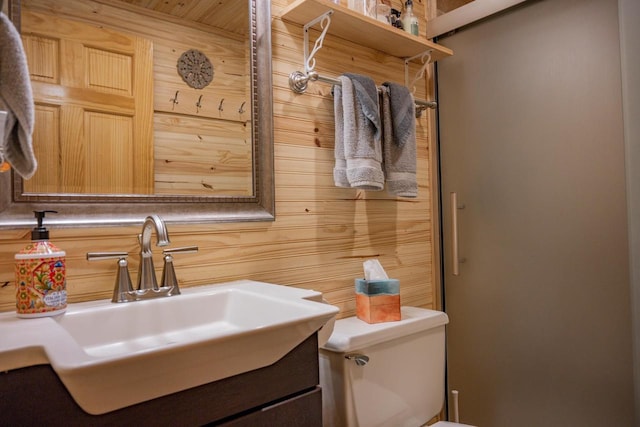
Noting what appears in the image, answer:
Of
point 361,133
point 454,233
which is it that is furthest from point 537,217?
point 361,133

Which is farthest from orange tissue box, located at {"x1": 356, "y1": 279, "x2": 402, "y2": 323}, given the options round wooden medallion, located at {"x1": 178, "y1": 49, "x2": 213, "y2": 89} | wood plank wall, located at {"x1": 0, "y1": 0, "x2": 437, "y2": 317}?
round wooden medallion, located at {"x1": 178, "y1": 49, "x2": 213, "y2": 89}

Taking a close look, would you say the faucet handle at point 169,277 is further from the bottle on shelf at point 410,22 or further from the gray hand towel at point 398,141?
the bottle on shelf at point 410,22

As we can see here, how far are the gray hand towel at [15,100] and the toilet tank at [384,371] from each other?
0.80 meters

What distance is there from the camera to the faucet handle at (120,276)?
2.97 feet

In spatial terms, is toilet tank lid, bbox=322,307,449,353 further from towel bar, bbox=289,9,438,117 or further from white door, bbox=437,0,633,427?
towel bar, bbox=289,9,438,117

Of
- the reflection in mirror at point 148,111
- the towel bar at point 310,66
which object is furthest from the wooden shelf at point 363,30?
the reflection in mirror at point 148,111

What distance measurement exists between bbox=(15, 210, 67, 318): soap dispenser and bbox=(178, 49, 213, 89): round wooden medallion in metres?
0.54

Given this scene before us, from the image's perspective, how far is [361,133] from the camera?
1.33 metres

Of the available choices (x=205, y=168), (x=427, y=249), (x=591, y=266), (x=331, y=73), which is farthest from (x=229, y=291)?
(x=591, y=266)

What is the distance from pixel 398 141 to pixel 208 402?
104cm

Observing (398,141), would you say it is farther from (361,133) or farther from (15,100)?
(15,100)

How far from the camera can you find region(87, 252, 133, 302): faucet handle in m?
0.90

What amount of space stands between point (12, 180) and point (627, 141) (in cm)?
159

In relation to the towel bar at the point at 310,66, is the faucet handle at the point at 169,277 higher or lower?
lower
